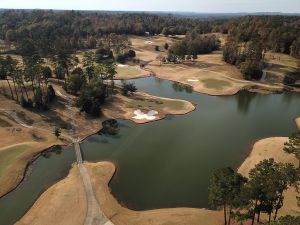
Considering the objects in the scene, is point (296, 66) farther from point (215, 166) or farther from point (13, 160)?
point (13, 160)

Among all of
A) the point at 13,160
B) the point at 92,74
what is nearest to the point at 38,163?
the point at 13,160

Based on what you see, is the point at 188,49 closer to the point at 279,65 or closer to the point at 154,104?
the point at 279,65

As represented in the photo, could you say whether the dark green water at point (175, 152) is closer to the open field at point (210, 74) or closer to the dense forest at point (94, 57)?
the open field at point (210, 74)

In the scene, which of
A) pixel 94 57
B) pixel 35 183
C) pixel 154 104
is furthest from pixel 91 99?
pixel 94 57

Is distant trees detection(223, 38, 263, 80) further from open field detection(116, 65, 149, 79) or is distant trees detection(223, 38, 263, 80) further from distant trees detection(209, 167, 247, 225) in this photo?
distant trees detection(209, 167, 247, 225)

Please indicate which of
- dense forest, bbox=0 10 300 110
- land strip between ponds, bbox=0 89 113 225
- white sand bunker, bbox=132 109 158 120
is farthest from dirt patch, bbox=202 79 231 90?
land strip between ponds, bbox=0 89 113 225

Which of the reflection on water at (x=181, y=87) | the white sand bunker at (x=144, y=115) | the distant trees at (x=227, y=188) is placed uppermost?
the distant trees at (x=227, y=188)

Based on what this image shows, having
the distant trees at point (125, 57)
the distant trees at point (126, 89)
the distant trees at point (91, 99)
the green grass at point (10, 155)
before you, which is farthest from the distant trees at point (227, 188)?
the distant trees at point (125, 57)
